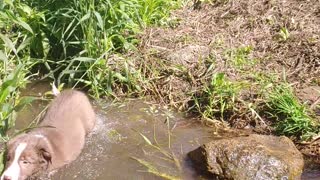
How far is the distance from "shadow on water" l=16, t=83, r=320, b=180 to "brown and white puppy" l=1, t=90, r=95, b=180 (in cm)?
12

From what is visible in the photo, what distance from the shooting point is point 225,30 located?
7.57 meters

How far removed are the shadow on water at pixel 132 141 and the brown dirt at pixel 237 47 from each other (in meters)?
0.37

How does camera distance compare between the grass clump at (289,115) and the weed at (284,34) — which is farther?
the weed at (284,34)

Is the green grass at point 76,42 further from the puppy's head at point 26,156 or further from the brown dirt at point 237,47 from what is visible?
the puppy's head at point 26,156

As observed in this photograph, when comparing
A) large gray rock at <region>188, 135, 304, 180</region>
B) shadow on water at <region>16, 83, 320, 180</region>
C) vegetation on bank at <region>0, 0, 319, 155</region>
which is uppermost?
vegetation on bank at <region>0, 0, 319, 155</region>

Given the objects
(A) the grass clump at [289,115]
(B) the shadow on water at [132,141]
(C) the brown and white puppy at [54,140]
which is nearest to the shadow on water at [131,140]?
(B) the shadow on water at [132,141]

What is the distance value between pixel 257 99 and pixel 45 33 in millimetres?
2607

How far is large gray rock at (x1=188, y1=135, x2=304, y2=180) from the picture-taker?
16.9 ft

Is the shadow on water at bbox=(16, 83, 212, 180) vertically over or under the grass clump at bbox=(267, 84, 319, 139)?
under


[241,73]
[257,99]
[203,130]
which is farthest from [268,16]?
[203,130]

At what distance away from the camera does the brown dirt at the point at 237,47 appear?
660cm

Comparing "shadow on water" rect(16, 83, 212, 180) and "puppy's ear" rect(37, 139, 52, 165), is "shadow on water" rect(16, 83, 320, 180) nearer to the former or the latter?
"shadow on water" rect(16, 83, 212, 180)

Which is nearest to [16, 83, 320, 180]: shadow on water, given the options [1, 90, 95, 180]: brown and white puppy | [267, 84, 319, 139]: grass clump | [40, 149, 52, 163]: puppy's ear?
[1, 90, 95, 180]: brown and white puppy

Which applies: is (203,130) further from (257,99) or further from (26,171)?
(26,171)
